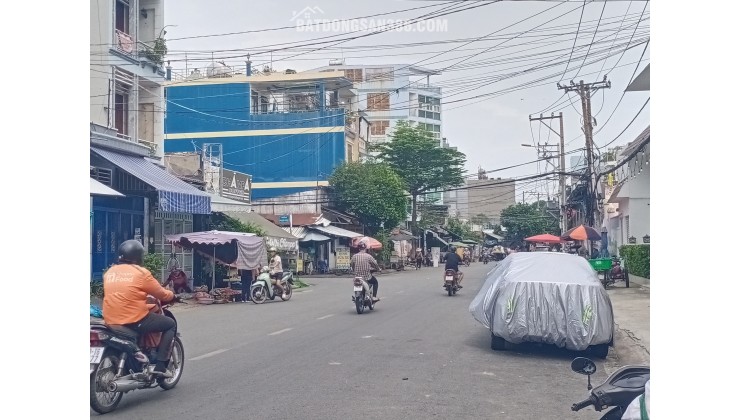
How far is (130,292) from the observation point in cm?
523

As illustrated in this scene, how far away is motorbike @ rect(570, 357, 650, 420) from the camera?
3240 millimetres

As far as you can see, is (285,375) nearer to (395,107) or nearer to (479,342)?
(479,342)

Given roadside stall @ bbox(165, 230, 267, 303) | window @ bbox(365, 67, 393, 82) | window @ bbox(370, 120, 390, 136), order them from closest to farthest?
window @ bbox(365, 67, 393, 82) < roadside stall @ bbox(165, 230, 267, 303) < window @ bbox(370, 120, 390, 136)

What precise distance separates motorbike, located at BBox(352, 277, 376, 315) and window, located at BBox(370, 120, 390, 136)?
5.64 meters

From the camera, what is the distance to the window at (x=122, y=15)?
756 centimetres

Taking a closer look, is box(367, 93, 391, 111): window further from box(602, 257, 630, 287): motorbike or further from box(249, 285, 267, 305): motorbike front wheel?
box(602, 257, 630, 287): motorbike

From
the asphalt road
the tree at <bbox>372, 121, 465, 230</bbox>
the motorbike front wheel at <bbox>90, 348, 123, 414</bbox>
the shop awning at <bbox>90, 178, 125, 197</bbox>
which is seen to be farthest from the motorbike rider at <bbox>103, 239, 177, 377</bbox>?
the tree at <bbox>372, 121, 465, 230</bbox>

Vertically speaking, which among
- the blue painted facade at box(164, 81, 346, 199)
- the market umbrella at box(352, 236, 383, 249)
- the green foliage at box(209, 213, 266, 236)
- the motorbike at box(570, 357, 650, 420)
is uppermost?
the blue painted facade at box(164, 81, 346, 199)

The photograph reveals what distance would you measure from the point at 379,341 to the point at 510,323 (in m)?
1.73

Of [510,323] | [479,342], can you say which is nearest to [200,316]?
[479,342]

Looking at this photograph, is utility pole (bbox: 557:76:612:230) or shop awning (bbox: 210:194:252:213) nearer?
utility pole (bbox: 557:76:612:230)

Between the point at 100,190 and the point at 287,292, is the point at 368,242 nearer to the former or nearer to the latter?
the point at 287,292

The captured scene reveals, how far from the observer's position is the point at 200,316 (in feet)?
34.7

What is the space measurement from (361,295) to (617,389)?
348 inches
